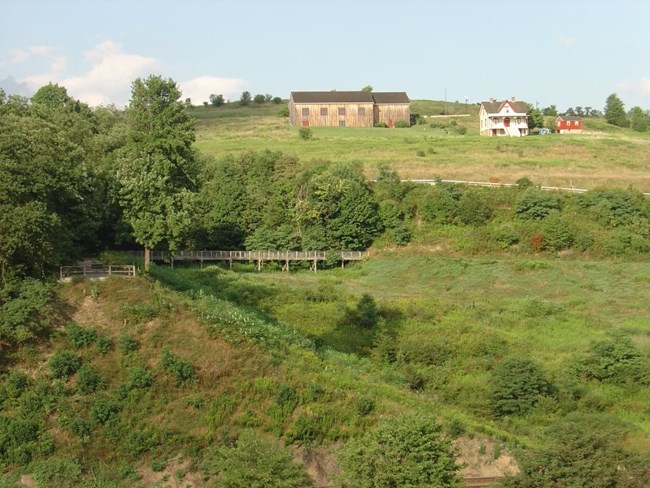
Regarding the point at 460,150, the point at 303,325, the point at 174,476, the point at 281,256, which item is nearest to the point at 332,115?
the point at 460,150

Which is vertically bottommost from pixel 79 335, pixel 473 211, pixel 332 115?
pixel 79 335

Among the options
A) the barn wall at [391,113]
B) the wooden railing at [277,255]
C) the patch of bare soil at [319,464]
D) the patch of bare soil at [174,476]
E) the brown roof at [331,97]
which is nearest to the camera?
the patch of bare soil at [174,476]

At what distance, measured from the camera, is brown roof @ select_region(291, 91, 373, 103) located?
117 m

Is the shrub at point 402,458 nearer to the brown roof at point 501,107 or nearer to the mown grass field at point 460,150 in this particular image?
the mown grass field at point 460,150

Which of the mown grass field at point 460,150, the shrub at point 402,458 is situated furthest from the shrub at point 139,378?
the mown grass field at point 460,150

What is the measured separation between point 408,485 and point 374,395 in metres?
9.92

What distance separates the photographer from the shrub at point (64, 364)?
38.7 m

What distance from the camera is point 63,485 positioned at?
114ft

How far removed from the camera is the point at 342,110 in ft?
385

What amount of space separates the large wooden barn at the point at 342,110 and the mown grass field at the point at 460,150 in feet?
8.30

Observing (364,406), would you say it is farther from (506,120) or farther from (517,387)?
(506,120)

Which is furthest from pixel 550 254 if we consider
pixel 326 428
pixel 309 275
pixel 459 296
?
pixel 326 428

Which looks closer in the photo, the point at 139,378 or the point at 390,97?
the point at 139,378

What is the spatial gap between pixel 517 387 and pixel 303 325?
14.2m
